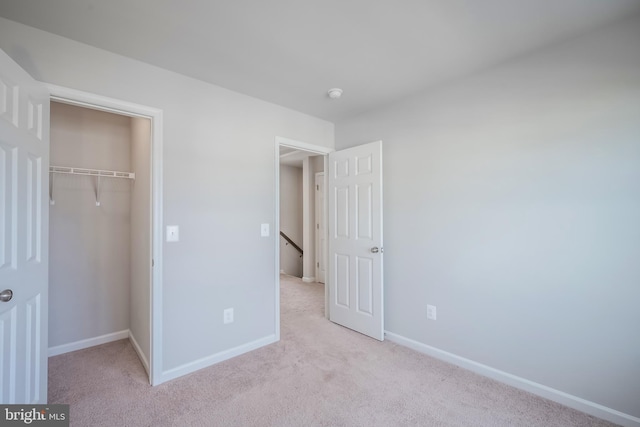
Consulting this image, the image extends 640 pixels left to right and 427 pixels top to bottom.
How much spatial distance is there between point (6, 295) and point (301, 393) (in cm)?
173

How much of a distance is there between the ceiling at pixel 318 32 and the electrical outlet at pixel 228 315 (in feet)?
6.57

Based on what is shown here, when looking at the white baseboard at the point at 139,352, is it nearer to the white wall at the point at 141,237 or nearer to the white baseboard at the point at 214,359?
the white wall at the point at 141,237

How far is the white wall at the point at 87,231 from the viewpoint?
8.40 feet

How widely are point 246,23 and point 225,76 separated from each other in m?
0.71

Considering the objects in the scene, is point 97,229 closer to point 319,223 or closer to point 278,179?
point 278,179

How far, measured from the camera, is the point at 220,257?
2.43 m

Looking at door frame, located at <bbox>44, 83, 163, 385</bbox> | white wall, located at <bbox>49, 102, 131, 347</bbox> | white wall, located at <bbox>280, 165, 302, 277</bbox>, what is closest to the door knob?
door frame, located at <bbox>44, 83, 163, 385</bbox>

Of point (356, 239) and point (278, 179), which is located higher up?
point (278, 179)

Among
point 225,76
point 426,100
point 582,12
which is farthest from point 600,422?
point 225,76

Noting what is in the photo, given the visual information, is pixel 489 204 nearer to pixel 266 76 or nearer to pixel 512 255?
pixel 512 255

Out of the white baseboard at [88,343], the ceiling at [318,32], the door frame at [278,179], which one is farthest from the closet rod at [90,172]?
the white baseboard at [88,343]

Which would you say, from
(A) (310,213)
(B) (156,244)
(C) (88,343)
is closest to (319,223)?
(A) (310,213)

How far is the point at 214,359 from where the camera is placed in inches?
93.7

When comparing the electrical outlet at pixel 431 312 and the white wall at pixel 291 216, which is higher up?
the white wall at pixel 291 216
